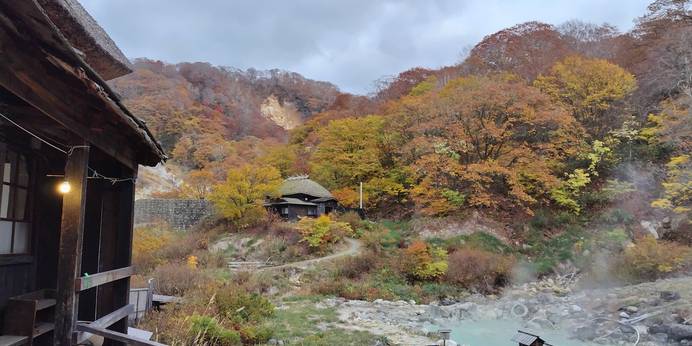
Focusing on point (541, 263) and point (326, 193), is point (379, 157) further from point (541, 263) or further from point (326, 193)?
point (541, 263)

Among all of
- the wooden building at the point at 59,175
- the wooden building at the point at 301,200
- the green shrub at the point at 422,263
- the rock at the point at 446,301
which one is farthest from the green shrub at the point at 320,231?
the wooden building at the point at 59,175

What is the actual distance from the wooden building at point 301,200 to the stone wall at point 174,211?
178 inches

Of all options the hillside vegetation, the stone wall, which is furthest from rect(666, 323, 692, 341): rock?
the stone wall

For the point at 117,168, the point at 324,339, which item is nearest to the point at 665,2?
the point at 324,339

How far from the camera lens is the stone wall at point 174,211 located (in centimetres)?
2912

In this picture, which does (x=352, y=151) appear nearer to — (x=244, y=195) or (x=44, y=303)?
(x=244, y=195)

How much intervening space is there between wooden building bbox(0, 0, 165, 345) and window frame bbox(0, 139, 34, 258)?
0.01 metres

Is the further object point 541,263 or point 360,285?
point 541,263

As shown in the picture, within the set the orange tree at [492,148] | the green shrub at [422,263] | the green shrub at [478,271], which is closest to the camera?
the green shrub at [478,271]

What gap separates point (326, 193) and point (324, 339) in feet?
66.1

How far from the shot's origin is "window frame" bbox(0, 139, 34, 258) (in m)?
4.85

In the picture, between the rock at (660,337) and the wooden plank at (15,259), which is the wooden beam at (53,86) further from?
the rock at (660,337)

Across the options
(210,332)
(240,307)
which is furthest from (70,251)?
(240,307)

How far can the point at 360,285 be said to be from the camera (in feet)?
60.5
